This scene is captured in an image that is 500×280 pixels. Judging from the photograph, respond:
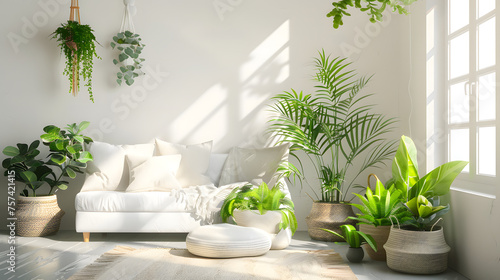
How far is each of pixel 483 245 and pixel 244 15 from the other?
3426 mm

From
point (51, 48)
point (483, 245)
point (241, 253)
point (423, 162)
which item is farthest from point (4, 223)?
point (483, 245)

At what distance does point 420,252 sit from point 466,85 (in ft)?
4.14

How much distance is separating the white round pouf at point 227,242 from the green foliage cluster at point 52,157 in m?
1.66

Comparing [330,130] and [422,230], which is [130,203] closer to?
[330,130]

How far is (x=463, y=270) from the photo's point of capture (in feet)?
10.3

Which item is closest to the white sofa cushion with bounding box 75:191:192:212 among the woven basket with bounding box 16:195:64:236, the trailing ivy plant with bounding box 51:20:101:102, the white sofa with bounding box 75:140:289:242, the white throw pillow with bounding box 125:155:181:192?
the white sofa with bounding box 75:140:289:242

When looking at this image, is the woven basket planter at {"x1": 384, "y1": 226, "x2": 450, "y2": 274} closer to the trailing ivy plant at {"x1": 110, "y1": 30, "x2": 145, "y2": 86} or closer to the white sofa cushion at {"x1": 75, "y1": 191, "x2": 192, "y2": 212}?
the white sofa cushion at {"x1": 75, "y1": 191, "x2": 192, "y2": 212}

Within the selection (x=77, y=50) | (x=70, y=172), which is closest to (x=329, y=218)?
(x=70, y=172)

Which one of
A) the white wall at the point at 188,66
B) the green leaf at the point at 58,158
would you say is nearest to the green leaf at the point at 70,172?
the green leaf at the point at 58,158

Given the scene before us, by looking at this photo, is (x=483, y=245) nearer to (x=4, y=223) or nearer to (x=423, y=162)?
(x=423, y=162)

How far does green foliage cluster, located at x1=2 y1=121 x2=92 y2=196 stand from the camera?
177 inches

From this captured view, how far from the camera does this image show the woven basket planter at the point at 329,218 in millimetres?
4297

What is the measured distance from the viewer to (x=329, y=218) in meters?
4.32

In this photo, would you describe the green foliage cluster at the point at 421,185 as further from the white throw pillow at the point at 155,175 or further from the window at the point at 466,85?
the white throw pillow at the point at 155,175
